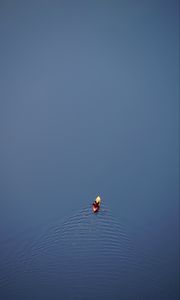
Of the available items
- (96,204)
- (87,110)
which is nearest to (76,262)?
(96,204)

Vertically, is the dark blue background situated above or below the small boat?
above

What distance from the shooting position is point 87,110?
5.81 ft

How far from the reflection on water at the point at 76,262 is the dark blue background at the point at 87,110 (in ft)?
0.28

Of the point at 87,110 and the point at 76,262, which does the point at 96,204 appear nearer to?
the point at 76,262

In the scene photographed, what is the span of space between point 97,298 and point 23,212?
0.66 m

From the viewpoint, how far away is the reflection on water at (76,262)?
181 cm

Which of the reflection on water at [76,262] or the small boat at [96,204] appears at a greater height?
the small boat at [96,204]

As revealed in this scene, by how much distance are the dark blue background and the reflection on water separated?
0.28 ft

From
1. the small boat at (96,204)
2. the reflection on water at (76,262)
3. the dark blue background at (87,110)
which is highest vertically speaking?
the dark blue background at (87,110)

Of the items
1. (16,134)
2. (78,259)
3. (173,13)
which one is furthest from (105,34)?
(78,259)

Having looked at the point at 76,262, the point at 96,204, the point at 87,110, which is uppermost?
the point at 87,110

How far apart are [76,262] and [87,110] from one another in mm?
856

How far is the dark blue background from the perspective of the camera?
1.72 meters

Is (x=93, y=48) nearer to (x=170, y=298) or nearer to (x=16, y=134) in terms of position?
(x=16, y=134)
